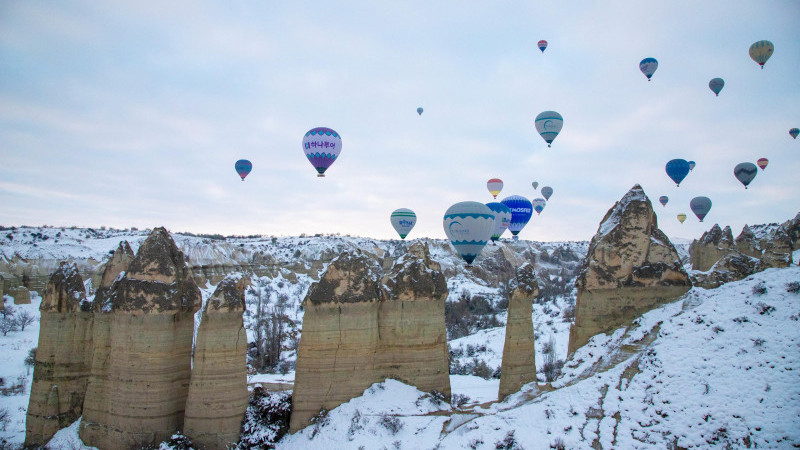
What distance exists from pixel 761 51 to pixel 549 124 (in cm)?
1525

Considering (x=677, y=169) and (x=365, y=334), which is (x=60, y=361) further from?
(x=677, y=169)

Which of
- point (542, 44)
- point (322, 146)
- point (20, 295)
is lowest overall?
point (20, 295)

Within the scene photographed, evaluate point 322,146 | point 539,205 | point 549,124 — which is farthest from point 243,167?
point 539,205

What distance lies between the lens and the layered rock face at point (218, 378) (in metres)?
14.4

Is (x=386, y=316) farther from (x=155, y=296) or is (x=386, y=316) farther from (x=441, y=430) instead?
(x=155, y=296)

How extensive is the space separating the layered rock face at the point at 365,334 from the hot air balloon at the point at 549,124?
22308mm

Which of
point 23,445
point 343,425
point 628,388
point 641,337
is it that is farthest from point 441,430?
point 23,445

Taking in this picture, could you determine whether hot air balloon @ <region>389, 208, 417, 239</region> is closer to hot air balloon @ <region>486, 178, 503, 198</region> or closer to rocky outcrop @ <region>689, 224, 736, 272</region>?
hot air balloon @ <region>486, 178, 503, 198</region>

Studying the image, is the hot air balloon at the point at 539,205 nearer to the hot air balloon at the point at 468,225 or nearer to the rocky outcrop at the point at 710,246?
the rocky outcrop at the point at 710,246

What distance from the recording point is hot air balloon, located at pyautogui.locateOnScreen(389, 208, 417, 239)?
4609cm

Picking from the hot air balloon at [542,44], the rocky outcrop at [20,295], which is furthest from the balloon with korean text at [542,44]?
the rocky outcrop at [20,295]

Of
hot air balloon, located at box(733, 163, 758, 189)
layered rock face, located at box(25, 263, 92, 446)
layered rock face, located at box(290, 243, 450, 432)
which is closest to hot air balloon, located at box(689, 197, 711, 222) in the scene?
hot air balloon, located at box(733, 163, 758, 189)

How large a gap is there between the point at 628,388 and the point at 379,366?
6.80m

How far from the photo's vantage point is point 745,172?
3909cm
